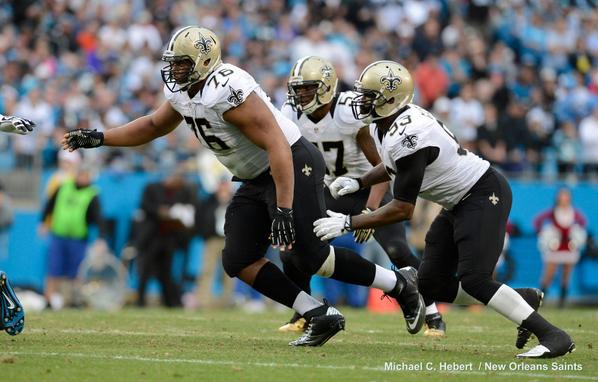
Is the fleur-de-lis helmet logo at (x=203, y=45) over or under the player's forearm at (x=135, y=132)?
over

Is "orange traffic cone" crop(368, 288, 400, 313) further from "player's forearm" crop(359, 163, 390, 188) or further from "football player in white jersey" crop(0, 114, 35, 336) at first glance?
"football player in white jersey" crop(0, 114, 35, 336)

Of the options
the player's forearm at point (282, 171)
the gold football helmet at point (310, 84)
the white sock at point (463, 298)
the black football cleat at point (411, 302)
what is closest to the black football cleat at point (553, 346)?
the white sock at point (463, 298)

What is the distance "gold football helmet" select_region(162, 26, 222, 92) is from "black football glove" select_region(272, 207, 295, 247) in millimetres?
933

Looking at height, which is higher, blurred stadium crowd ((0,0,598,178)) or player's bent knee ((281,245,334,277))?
blurred stadium crowd ((0,0,598,178))

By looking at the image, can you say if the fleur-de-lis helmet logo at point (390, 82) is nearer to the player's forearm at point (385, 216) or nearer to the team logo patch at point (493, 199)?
the player's forearm at point (385, 216)

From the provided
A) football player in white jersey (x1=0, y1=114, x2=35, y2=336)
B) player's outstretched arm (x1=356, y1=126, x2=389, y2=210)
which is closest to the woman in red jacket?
player's outstretched arm (x1=356, y1=126, x2=389, y2=210)

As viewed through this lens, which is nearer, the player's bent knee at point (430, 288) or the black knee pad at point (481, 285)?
the black knee pad at point (481, 285)

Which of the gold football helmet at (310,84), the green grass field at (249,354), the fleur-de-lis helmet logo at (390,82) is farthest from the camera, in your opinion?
the gold football helmet at (310,84)

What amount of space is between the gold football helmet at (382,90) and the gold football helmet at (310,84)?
1.02 m

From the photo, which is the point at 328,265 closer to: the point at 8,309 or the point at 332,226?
the point at 332,226

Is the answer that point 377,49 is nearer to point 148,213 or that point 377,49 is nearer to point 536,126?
point 536,126

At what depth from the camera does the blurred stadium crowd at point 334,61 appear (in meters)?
14.3

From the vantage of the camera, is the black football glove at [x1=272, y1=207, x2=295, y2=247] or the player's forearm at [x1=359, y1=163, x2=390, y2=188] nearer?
the black football glove at [x1=272, y1=207, x2=295, y2=247]

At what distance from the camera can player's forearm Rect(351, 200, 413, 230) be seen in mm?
6422
